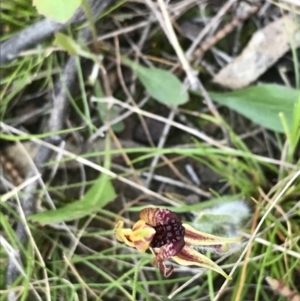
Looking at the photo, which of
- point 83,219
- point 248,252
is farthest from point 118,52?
point 248,252

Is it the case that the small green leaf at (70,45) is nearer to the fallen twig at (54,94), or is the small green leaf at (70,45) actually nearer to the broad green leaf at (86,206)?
the fallen twig at (54,94)

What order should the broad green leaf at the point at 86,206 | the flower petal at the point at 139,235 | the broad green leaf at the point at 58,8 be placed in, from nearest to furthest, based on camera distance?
1. the flower petal at the point at 139,235
2. the broad green leaf at the point at 58,8
3. the broad green leaf at the point at 86,206

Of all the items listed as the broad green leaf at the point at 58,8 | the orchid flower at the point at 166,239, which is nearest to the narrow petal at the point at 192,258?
the orchid flower at the point at 166,239

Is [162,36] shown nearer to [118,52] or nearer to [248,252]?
[118,52]

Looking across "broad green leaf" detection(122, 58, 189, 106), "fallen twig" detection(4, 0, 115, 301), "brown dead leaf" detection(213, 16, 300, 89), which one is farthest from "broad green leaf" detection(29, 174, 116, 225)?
"brown dead leaf" detection(213, 16, 300, 89)

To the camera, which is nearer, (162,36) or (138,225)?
(138,225)
